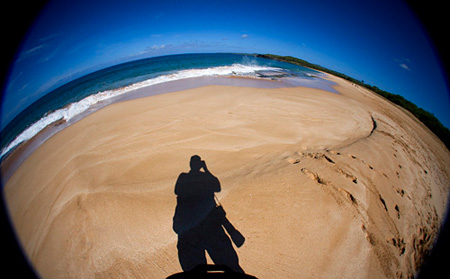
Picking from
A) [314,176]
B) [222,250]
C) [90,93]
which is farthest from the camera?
[90,93]

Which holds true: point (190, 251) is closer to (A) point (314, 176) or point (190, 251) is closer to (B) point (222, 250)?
(B) point (222, 250)

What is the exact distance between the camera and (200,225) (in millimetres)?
2352

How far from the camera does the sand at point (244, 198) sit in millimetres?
2111

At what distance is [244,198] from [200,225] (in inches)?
38.6

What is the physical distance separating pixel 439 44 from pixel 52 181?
8.67 m

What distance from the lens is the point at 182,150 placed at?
411 centimetres

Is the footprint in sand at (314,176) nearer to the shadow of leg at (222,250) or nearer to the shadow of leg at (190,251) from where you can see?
the shadow of leg at (222,250)

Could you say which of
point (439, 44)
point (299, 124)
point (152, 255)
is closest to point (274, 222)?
point (152, 255)

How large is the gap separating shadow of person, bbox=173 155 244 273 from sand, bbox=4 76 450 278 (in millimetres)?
138

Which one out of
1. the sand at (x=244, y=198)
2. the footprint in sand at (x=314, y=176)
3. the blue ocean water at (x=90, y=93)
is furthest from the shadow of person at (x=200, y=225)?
the blue ocean water at (x=90, y=93)

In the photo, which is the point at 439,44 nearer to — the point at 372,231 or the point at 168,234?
the point at 372,231

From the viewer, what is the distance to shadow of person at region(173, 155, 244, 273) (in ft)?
6.72

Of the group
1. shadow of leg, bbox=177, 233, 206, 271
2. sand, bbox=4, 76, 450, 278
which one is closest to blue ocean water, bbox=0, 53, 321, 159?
sand, bbox=4, 76, 450, 278

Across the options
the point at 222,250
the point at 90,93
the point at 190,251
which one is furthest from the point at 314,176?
the point at 90,93
